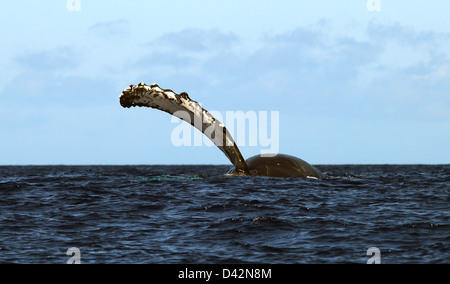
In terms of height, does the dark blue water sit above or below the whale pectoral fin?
below

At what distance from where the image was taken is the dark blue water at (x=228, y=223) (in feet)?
35.5

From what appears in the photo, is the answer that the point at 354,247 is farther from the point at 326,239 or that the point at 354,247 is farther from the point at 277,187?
the point at 277,187

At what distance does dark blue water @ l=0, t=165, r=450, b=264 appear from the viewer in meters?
10.8

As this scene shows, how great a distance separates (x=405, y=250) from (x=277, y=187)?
8627 millimetres

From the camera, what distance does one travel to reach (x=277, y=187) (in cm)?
1955

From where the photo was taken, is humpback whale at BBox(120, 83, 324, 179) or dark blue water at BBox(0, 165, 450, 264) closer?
dark blue water at BBox(0, 165, 450, 264)

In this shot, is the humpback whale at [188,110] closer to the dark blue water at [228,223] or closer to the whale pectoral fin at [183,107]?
the whale pectoral fin at [183,107]

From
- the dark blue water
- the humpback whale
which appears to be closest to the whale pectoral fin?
the humpback whale

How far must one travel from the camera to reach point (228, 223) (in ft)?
44.9

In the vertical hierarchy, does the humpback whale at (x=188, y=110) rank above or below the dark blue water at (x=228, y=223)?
above

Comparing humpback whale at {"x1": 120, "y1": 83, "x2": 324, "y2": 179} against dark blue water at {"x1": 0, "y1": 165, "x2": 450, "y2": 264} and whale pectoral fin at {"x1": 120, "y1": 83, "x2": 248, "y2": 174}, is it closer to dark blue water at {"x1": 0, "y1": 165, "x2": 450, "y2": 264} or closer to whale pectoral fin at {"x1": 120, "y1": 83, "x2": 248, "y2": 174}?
whale pectoral fin at {"x1": 120, "y1": 83, "x2": 248, "y2": 174}

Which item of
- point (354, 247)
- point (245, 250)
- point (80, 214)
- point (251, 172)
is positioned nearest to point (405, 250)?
point (354, 247)

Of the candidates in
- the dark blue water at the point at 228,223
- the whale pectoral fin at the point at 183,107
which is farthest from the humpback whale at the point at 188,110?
the dark blue water at the point at 228,223

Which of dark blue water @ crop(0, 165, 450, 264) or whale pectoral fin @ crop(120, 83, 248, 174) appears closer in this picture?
dark blue water @ crop(0, 165, 450, 264)
